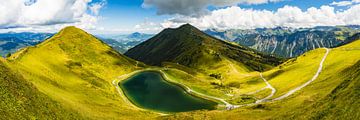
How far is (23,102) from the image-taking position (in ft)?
244

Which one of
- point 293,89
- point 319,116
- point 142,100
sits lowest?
point 142,100

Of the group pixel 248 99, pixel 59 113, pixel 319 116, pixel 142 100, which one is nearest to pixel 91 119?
pixel 59 113

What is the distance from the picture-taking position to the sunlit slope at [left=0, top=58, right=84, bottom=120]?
67631 mm

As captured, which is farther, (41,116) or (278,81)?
(278,81)

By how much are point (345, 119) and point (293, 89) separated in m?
108

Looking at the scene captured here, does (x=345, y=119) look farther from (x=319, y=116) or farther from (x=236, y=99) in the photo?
(x=236, y=99)

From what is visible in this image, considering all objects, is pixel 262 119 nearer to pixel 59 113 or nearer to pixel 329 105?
pixel 329 105

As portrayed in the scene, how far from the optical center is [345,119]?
179ft

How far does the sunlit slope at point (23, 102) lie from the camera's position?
67631 millimetres

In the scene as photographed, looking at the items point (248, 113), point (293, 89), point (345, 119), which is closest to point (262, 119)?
point (248, 113)

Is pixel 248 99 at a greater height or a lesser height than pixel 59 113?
lesser

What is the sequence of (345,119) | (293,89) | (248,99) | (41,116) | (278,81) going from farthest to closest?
(278,81), (248,99), (293,89), (41,116), (345,119)

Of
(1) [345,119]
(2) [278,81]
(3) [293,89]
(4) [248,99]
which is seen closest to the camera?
(1) [345,119]

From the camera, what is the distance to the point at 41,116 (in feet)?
241
